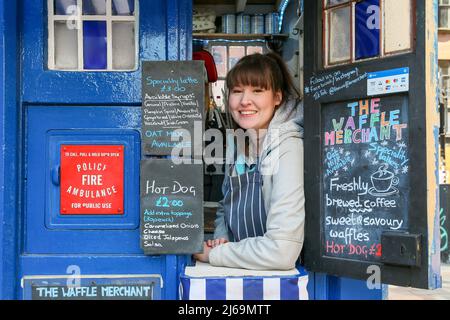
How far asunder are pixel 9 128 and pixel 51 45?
46 cm

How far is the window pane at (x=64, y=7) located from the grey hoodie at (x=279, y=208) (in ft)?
3.82

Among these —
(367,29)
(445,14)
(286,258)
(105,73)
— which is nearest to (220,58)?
(105,73)

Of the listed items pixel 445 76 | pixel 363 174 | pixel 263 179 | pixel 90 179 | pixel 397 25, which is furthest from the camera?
pixel 445 76

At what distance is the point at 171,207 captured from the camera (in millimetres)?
2488

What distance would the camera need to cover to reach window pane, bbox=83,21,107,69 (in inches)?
102

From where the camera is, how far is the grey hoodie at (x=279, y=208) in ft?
7.98

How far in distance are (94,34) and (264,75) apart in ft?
2.95

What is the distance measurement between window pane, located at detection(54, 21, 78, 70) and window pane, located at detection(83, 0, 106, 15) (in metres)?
0.12

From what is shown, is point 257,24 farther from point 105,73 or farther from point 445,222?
point 445,222

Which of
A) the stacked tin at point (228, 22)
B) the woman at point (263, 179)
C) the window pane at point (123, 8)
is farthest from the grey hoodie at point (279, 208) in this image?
the stacked tin at point (228, 22)

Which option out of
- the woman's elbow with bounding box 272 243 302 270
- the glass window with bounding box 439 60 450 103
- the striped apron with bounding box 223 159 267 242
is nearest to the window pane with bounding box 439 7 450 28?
the glass window with bounding box 439 60 450 103

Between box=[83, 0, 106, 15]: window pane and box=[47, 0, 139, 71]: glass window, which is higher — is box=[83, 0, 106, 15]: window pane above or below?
above

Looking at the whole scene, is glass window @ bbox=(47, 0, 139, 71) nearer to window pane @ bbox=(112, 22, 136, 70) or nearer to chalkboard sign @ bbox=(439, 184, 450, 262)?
window pane @ bbox=(112, 22, 136, 70)

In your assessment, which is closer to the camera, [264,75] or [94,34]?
[94,34]
